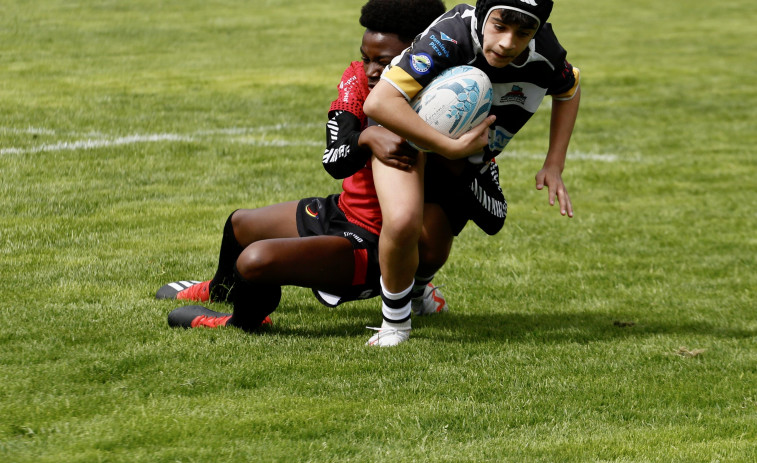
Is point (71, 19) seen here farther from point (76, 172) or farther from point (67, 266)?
point (67, 266)

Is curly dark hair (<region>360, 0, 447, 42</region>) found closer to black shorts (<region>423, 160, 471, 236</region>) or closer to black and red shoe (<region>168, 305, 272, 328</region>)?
black shorts (<region>423, 160, 471, 236</region>)

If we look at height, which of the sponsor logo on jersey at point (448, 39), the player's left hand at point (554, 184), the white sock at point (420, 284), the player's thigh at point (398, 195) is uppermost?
the sponsor logo on jersey at point (448, 39)

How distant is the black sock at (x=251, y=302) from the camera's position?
14.1ft

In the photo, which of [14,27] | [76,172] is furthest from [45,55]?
[76,172]

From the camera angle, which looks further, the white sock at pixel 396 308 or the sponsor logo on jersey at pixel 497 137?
the sponsor logo on jersey at pixel 497 137

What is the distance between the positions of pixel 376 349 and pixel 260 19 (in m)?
15.9

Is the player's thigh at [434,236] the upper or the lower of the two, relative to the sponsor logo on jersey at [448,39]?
lower

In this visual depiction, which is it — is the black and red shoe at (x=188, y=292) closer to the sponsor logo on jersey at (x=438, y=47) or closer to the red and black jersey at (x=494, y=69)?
the red and black jersey at (x=494, y=69)

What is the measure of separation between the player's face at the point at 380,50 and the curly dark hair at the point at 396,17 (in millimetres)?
28

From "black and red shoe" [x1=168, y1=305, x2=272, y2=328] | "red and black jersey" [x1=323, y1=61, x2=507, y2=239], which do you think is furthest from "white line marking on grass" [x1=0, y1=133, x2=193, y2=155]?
"red and black jersey" [x1=323, y1=61, x2=507, y2=239]

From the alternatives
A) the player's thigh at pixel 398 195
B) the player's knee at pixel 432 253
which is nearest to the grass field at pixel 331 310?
the player's knee at pixel 432 253

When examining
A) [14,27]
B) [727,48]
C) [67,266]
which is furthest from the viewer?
[727,48]

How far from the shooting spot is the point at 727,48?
60.7ft

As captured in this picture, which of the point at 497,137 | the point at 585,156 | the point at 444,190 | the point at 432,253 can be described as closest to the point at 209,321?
the point at 432,253
